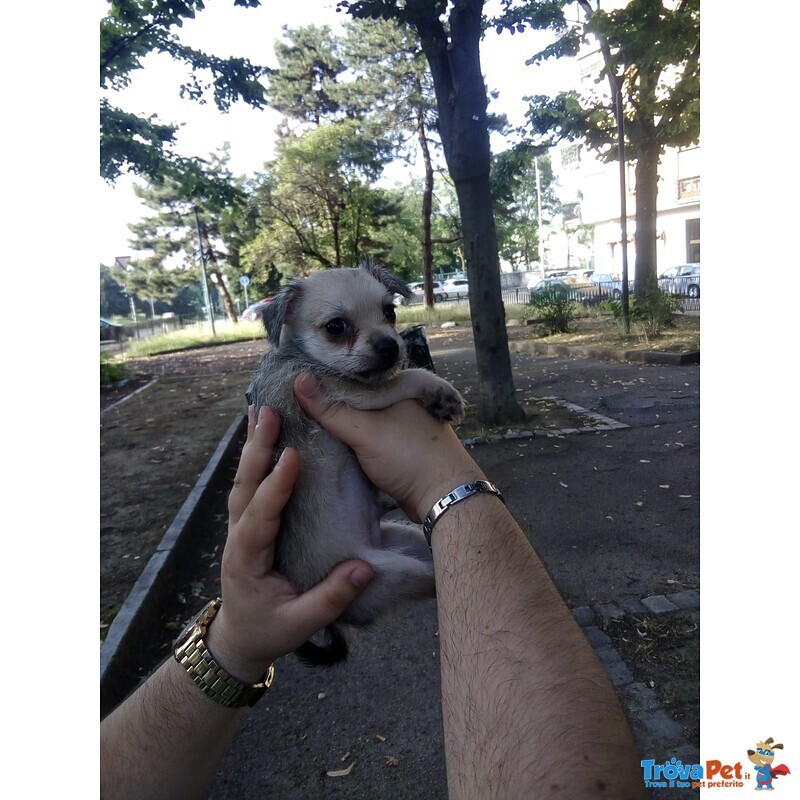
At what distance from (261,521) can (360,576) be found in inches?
15.1

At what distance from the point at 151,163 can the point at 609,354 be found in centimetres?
1091

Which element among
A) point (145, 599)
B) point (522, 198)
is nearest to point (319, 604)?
point (145, 599)

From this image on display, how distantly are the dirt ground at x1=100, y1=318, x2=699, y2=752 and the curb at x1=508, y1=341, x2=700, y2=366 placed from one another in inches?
141

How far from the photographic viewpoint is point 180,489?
712 centimetres

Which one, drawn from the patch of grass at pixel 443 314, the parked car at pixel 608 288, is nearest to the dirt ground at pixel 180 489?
the patch of grass at pixel 443 314

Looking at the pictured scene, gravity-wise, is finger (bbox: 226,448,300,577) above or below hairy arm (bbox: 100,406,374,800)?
above

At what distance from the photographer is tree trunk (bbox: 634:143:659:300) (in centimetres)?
1745

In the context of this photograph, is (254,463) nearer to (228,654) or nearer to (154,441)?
(228,654)

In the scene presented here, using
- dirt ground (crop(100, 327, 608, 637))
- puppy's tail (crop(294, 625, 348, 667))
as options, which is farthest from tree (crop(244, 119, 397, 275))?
puppy's tail (crop(294, 625, 348, 667))

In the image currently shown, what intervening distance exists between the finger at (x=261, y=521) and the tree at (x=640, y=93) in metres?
7.98

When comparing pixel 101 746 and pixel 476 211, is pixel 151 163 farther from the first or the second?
pixel 101 746

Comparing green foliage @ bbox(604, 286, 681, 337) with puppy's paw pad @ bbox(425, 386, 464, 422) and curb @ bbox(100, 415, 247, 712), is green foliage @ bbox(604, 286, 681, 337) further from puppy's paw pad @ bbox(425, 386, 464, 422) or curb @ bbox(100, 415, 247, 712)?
puppy's paw pad @ bbox(425, 386, 464, 422)

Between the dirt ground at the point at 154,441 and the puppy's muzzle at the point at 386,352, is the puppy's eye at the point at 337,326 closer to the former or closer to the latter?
the puppy's muzzle at the point at 386,352

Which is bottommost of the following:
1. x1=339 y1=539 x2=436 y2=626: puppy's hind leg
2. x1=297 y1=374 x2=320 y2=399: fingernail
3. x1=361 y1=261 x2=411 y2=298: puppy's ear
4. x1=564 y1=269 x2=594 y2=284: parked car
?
x1=339 y1=539 x2=436 y2=626: puppy's hind leg
